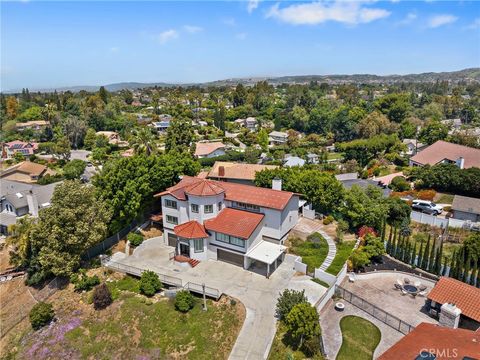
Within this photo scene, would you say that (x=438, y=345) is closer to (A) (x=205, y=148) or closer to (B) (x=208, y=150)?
(B) (x=208, y=150)

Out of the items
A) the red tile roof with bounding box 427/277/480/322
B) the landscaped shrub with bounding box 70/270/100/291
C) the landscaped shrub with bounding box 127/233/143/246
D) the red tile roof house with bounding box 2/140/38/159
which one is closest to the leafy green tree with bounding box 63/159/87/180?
the red tile roof house with bounding box 2/140/38/159

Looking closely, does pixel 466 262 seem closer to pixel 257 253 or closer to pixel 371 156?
pixel 257 253

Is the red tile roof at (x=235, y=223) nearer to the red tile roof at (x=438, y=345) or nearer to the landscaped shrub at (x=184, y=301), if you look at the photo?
the landscaped shrub at (x=184, y=301)

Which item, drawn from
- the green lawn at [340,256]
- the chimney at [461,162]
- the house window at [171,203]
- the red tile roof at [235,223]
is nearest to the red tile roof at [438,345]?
the green lawn at [340,256]

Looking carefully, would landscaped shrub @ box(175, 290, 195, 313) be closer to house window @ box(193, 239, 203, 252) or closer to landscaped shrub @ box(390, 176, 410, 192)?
house window @ box(193, 239, 203, 252)

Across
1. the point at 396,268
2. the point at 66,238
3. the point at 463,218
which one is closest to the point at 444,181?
the point at 463,218
